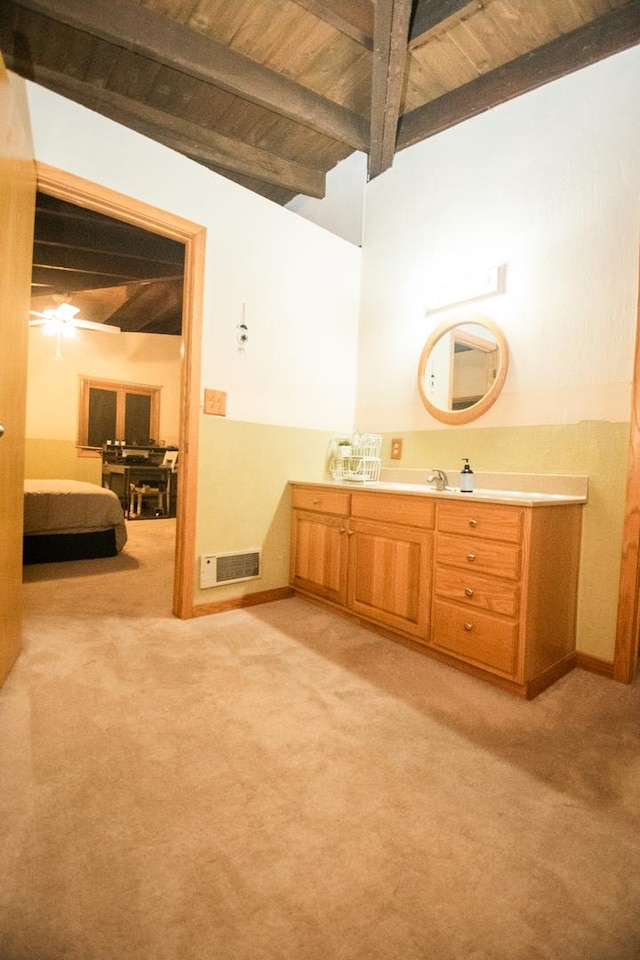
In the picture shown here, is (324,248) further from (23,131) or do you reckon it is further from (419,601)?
(419,601)

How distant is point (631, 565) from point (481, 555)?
0.71 metres

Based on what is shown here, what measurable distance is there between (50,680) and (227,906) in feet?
4.10

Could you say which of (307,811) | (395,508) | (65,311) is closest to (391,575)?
(395,508)

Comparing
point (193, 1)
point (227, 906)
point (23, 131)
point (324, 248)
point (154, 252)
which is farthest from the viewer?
point (154, 252)

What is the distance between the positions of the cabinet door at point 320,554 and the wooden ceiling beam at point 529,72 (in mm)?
2548

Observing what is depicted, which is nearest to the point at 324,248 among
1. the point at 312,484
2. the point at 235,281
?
the point at 235,281

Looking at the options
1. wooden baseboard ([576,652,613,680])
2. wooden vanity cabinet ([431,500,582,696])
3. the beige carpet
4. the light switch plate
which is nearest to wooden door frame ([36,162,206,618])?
the light switch plate

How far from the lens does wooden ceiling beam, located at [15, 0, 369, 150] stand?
2.00 metres

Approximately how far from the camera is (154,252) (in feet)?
12.2

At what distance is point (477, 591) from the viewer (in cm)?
186

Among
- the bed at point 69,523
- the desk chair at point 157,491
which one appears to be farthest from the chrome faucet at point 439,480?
the desk chair at point 157,491

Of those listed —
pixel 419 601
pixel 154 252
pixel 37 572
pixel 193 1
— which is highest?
pixel 193 1

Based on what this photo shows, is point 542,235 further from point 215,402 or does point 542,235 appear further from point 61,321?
point 61,321

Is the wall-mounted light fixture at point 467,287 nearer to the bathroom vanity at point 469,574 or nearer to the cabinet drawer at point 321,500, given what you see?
the bathroom vanity at point 469,574
